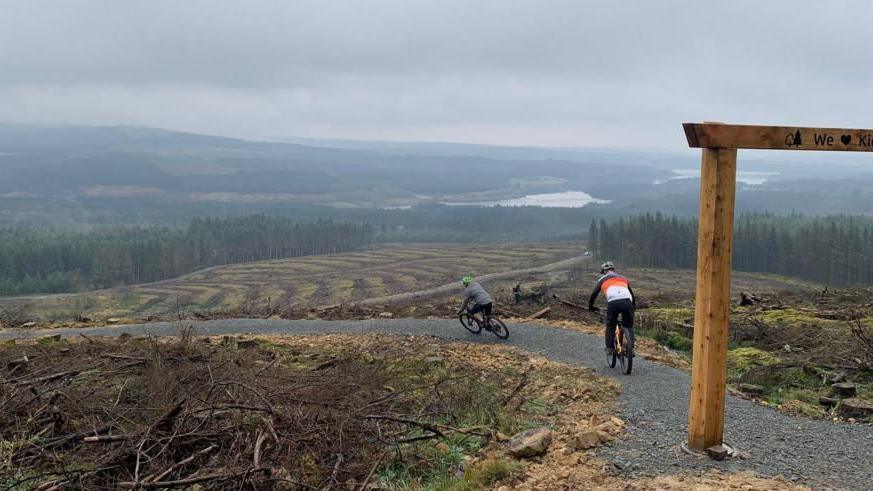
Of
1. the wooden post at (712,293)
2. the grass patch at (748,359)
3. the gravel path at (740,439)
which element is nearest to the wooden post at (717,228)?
the wooden post at (712,293)

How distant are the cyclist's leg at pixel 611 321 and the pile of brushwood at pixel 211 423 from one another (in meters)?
2.65

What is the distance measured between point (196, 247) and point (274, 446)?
128 m

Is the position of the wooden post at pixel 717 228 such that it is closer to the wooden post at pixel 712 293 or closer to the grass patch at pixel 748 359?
the wooden post at pixel 712 293

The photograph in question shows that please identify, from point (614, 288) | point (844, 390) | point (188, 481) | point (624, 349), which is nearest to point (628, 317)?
point (614, 288)

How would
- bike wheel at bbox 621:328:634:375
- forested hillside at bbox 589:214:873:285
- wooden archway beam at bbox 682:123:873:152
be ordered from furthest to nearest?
1. forested hillside at bbox 589:214:873:285
2. bike wheel at bbox 621:328:634:375
3. wooden archway beam at bbox 682:123:873:152

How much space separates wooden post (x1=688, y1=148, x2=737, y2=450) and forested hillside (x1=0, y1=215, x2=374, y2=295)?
351 ft

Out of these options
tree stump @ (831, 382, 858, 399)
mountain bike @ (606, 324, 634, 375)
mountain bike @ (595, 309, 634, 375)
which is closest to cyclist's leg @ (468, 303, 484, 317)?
mountain bike @ (595, 309, 634, 375)

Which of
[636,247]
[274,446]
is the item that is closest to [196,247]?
[636,247]

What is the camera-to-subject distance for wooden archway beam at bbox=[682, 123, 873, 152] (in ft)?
A: 24.6

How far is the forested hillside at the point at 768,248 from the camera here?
276ft

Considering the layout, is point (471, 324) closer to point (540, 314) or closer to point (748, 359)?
point (540, 314)

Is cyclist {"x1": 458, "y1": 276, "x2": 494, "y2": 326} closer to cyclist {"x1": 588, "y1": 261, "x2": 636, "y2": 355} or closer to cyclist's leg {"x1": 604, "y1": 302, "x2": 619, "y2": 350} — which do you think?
cyclist's leg {"x1": 604, "y1": 302, "x2": 619, "y2": 350}

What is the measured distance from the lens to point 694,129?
7.49 metres

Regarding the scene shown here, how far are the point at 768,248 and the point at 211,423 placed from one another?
99.9 m
